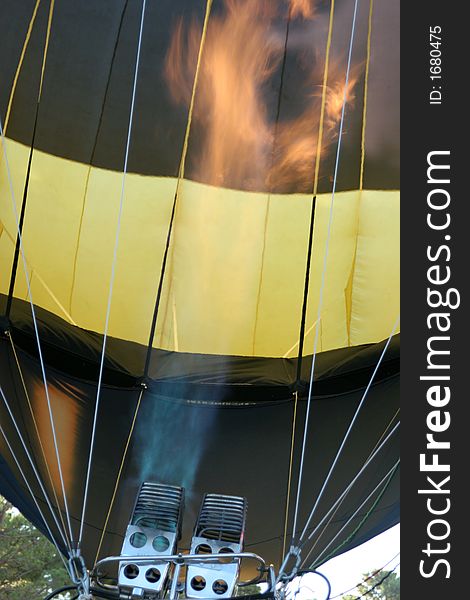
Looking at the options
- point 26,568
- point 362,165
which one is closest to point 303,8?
point 362,165

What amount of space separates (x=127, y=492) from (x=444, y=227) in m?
2.13

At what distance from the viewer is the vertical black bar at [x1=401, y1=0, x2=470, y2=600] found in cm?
317

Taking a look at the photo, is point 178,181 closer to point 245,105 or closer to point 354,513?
point 245,105

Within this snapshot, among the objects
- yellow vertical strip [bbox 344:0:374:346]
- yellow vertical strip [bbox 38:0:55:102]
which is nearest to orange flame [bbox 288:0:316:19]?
yellow vertical strip [bbox 344:0:374:346]

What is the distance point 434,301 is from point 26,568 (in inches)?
370

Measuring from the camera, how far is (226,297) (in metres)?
5.60

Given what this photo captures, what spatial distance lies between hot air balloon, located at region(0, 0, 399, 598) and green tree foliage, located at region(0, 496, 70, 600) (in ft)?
23.1

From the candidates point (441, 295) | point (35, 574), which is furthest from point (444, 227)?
point (35, 574)

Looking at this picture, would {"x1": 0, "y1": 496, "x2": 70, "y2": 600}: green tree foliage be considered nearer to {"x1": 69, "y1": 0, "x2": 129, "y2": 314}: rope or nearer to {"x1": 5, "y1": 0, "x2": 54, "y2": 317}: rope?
{"x1": 69, "y1": 0, "x2": 129, "y2": 314}: rope

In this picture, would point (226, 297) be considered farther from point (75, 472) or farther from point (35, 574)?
point (35, 574)

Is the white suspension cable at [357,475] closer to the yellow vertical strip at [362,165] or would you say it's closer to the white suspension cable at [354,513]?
the white suspension cable at [354,513]

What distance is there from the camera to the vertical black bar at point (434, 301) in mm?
3166

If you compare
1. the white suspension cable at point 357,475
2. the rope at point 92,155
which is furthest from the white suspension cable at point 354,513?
the rope at point 92,155

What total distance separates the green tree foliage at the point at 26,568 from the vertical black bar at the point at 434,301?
8936 mm
